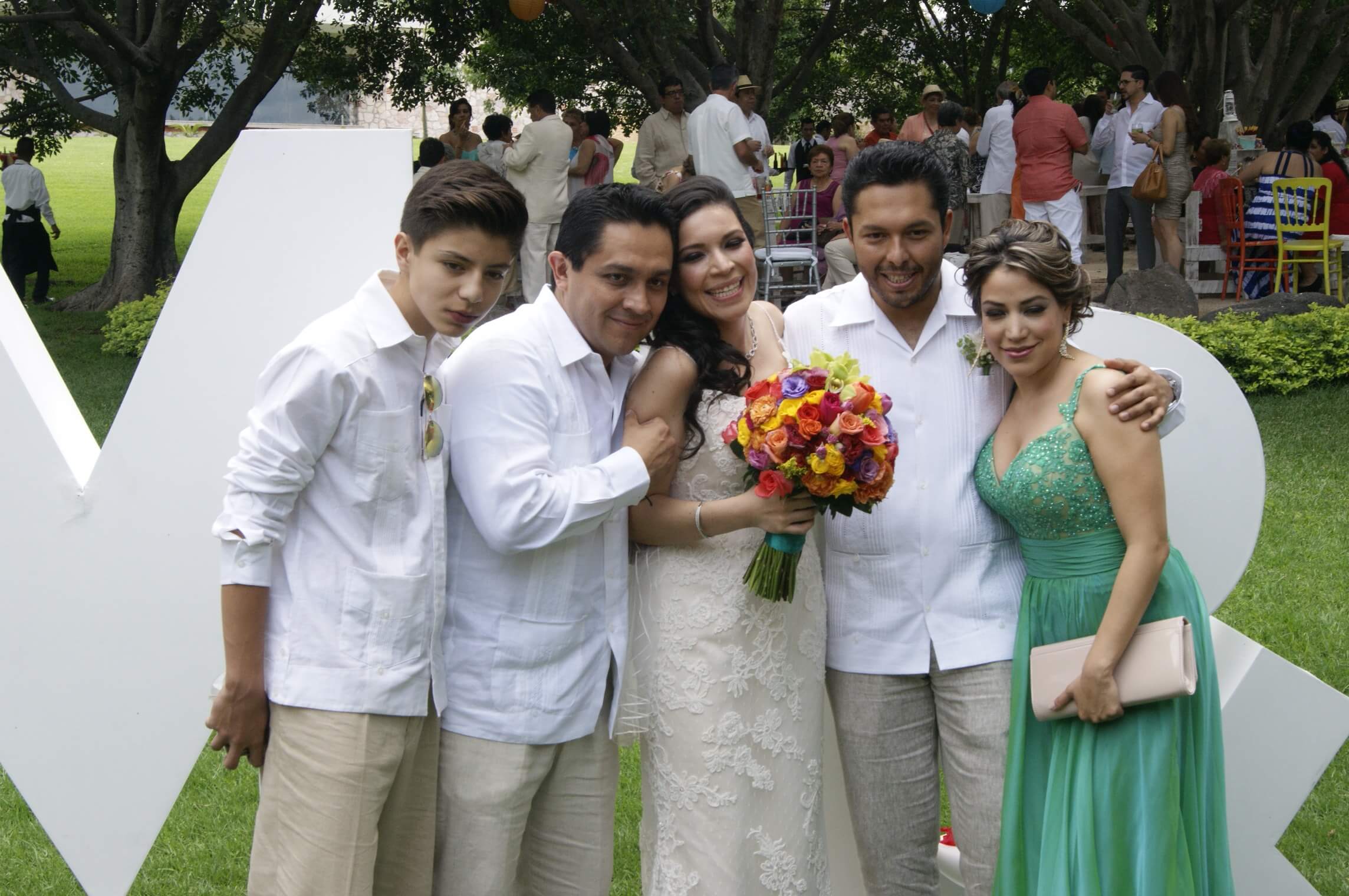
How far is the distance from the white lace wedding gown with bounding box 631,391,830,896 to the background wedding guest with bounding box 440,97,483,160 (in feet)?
43.7

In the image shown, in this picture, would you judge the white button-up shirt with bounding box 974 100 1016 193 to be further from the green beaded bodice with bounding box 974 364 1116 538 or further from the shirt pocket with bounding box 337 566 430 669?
the shirt pocket with bounding box 337 566 430 669

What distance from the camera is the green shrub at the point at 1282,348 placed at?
1010 cm

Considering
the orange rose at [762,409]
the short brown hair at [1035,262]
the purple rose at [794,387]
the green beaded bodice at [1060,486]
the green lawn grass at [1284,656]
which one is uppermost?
the short brown hair at [1035,262]

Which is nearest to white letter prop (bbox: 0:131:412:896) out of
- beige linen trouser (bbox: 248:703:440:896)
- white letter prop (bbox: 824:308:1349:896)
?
beige linen trouser (bbox: 248:703:440:896)

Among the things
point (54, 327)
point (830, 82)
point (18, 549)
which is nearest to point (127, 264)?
point (54, 327)

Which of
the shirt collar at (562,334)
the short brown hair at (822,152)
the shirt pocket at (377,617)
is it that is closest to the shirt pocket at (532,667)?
the shirt pocket at (377,617)

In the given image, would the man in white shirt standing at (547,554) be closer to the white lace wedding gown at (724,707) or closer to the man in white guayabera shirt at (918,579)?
the white lace wedding gown at (724,707)

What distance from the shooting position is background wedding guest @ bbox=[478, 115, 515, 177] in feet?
50.1

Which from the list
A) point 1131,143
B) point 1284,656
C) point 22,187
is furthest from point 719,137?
point 22,187

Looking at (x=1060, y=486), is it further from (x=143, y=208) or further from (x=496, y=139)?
(x=143, y=208)

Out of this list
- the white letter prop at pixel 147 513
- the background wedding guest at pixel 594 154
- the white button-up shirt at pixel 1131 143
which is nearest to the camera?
the white letter prop at pixel 147 513

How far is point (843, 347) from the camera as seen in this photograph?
3305mm

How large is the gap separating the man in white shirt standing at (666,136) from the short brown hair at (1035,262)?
1202 cm

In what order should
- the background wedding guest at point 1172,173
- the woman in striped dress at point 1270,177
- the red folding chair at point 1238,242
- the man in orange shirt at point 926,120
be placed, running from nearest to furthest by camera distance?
the woman in striped dress at point 1270,177 < the background wedding guest at point 1172,173 < the red folding chair at point 1238,242 < the man in orange shirt at point 926,120
